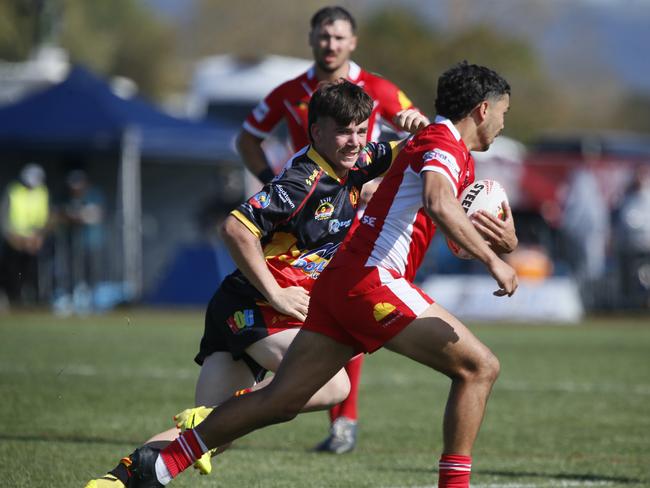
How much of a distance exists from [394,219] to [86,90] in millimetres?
16551

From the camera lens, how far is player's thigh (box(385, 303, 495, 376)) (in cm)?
504

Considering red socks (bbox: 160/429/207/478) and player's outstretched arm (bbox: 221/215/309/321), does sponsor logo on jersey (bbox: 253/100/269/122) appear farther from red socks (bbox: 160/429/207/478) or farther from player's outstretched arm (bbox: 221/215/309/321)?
red socks (bbox: 160/429/207/478)

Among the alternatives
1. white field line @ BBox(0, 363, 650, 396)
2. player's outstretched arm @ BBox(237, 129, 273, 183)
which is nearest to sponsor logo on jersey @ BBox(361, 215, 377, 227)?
player's outstretched arm @ BBox(237, 129, 273, 183)

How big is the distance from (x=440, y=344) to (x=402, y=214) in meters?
0.62

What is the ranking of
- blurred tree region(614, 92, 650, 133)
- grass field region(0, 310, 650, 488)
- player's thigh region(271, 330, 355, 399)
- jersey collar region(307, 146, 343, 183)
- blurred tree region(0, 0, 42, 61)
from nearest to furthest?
player's thigh region(271, 330, 355, 399), jersey collar region(307, 146, 343, 183), grass field region(0, 310, 650, 488), blurred tree region(0, 0, 42, 61), blurred tree region(614, 92, 650, 133)

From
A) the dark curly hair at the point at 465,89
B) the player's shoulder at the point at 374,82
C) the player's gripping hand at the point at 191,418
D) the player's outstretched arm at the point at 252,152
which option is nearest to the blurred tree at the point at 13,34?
the player's outstretched arm at the point at 252,152

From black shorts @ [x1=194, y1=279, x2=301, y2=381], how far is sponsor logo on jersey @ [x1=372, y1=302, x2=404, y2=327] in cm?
86

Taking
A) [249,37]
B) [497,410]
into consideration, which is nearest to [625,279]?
[497,410]

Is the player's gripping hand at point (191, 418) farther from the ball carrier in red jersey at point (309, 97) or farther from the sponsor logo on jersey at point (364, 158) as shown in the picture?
the ball carrier in red jersey at point (309, 97)

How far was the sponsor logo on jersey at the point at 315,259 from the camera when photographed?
5.89 meters

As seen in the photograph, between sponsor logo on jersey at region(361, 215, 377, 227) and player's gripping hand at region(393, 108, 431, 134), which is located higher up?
player's gripping hand at region(393, 108, 431, 134)

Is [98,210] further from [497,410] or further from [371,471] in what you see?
[371,471]

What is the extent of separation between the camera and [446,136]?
5230 mm

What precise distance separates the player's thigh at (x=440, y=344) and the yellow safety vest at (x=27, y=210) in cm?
1606
